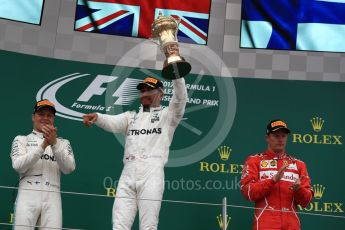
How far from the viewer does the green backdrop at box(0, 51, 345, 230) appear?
4.81 meters

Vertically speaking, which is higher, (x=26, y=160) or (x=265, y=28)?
(x=265, y=28)

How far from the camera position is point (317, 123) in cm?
509

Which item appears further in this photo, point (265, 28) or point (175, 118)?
point (265, 28)

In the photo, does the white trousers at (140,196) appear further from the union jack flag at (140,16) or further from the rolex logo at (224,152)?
the union jack flag at (140,16)

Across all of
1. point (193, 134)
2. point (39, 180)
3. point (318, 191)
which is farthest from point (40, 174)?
point (318, 191)

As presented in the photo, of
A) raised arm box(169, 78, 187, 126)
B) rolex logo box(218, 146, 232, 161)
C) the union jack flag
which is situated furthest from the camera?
the union jack flag

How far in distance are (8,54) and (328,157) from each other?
248cm

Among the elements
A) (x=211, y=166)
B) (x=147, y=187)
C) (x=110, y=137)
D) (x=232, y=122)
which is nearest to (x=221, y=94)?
(x=232, y=122)

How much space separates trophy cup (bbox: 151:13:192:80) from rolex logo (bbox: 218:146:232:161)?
1.42m

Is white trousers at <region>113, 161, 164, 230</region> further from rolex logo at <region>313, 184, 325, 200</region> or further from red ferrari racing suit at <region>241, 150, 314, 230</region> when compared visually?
rolex logo at <region>313, 184, 325, 200</region>

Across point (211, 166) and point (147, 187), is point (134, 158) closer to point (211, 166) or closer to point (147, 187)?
point (147, 187)

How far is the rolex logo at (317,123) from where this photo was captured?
507cm

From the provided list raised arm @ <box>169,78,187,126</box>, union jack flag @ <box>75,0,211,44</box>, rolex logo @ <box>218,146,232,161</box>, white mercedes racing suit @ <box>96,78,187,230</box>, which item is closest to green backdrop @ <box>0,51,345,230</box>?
rolex logo @ <box>218,146,232,161</box>

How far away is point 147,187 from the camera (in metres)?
3.73
